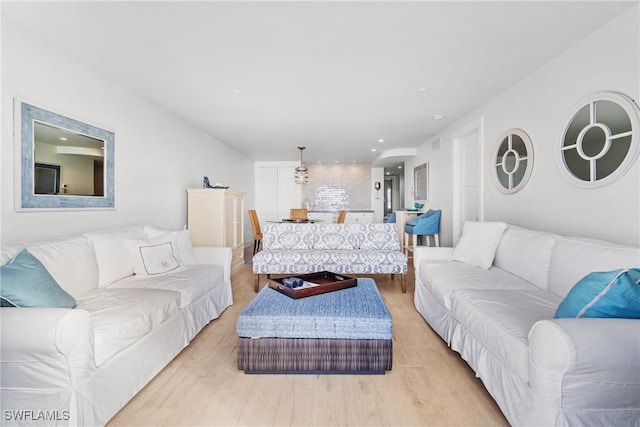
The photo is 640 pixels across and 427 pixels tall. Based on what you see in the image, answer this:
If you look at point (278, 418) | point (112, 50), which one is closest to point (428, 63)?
point (112, 50)

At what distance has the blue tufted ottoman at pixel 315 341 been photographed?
187cm

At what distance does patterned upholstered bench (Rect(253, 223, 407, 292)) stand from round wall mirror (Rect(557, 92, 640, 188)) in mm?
1897

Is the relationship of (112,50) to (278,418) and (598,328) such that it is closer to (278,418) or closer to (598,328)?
(278,418)

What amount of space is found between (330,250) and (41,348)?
305cm

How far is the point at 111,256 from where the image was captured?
2328mm

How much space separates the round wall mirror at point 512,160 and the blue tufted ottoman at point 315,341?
7.44 feet

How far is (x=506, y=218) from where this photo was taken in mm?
3293

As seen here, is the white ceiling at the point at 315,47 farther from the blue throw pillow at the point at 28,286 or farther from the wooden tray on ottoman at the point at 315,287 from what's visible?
the wooden tray on ottoman at the point at 315,287

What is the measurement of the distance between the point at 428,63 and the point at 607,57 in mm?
1229

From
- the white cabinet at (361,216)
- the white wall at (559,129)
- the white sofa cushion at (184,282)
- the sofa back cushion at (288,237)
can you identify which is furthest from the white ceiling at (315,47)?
the white cabinet at (361,216)

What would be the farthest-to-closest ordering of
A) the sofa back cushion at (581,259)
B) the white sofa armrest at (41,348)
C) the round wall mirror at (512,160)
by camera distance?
1. the round wall mirror at (512,160)
2. the sofa back cushion at (581,259)
3. the white sofa armrest at (41,348)

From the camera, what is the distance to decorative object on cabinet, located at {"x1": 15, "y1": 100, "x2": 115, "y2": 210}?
6.79 ft

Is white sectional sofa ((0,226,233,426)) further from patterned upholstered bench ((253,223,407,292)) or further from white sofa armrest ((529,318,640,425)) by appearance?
white sofa armrest ((529,318,640,425))

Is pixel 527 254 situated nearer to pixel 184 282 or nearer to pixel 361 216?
pixel 184 282
